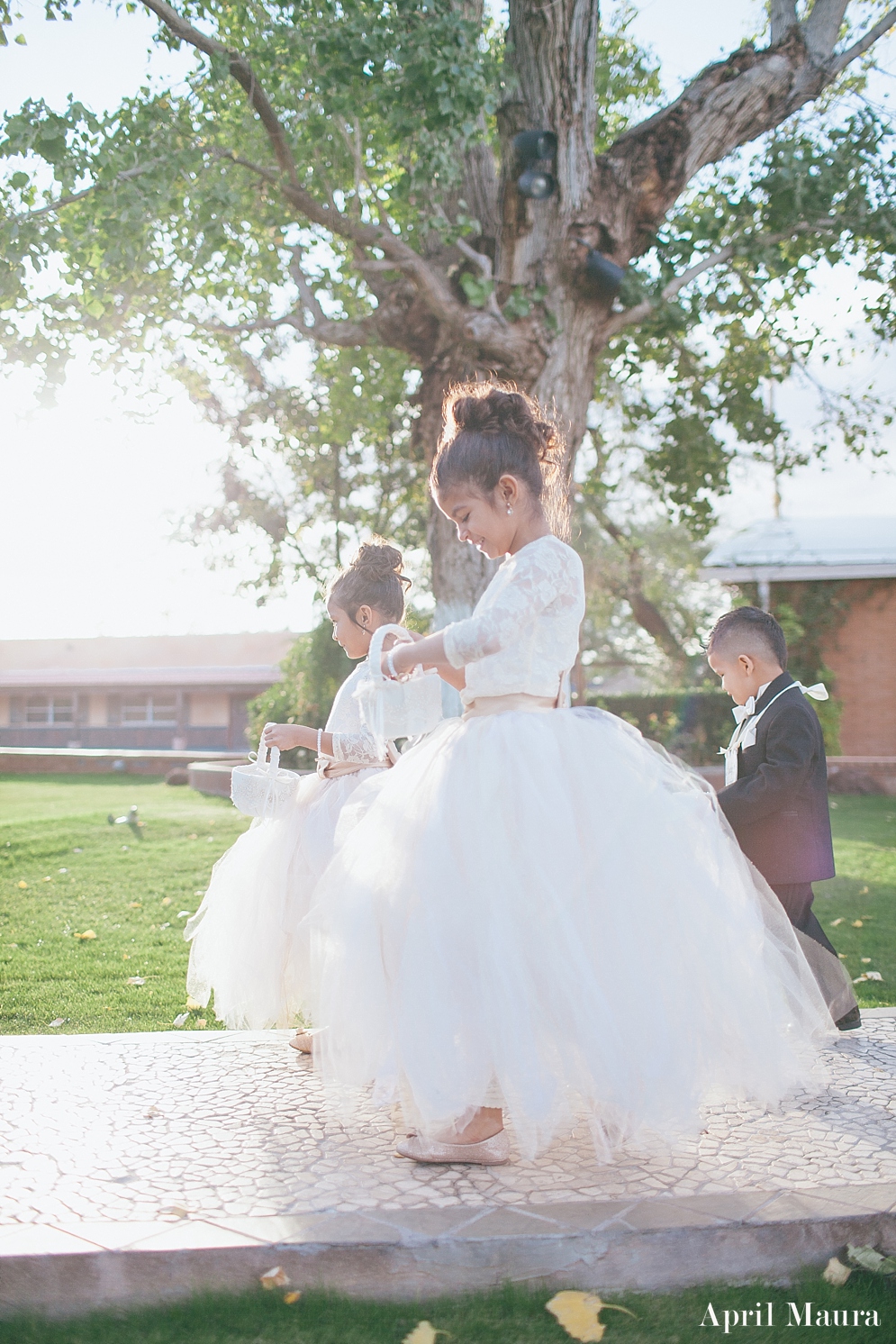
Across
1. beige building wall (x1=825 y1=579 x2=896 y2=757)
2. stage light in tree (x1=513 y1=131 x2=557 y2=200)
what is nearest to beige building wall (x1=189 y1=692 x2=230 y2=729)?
beige building wall (x1=825 y1=579 x2=896 y2=757)

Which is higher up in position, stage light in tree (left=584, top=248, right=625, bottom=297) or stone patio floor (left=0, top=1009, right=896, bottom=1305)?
stage light in tree (left=584, top=248, right=625, bottom=297)

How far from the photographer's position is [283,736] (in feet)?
12.1

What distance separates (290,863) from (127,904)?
3904 millimetres

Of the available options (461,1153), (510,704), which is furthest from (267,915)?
(510,704)

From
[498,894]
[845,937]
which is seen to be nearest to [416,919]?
[498,894]

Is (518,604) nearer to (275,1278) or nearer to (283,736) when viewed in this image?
(283,736)

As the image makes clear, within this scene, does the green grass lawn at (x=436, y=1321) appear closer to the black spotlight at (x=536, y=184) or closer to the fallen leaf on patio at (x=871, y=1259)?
the fallen leaf on patio at (x=871, y=1259)

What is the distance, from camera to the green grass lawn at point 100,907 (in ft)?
15.5

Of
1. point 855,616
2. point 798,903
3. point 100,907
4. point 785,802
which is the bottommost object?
point 100,907

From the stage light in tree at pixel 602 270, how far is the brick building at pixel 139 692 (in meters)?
21.6

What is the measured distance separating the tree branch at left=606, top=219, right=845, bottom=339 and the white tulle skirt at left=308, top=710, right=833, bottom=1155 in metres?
7.74

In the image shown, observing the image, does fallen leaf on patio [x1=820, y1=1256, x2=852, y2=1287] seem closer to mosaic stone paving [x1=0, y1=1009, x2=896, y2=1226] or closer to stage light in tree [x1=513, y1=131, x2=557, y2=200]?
mosaic stone paving [x1=0, y1=1009, x2=896, y2=1226]

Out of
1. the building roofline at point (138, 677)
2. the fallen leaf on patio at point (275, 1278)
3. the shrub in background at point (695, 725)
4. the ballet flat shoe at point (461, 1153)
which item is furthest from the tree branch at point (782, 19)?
the building roofline at point (138, 677)

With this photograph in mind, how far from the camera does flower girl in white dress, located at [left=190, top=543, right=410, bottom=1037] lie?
141 inches
